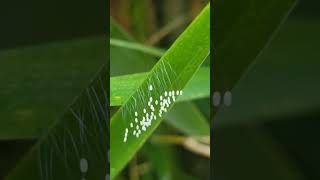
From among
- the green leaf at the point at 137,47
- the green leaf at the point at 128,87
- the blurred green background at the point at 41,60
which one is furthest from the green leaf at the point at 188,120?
the blurred green background at the point at 41,60

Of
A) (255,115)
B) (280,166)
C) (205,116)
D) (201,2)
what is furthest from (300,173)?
(201,2)

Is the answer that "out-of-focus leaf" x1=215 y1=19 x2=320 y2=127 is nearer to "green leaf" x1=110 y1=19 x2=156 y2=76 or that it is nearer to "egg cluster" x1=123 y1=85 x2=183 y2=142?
"egg cluster" x1=123 y1=85 x2=183 y2=142

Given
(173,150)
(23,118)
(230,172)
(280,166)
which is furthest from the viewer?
(280,166)

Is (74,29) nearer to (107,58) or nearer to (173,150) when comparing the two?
(107,58)

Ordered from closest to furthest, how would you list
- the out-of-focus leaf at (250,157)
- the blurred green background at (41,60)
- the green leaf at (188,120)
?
the blurred green background at (41,60) < the green leaf at (188,120) < the out-of-focus leaf at (250,157)

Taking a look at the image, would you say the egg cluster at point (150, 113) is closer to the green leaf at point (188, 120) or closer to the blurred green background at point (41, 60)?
the green leaf at point (188, 120)

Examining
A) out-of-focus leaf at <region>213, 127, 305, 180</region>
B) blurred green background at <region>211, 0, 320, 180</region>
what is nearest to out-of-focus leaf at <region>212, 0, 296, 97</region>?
blurred green background at <region>211, 0, 320, 180</region>

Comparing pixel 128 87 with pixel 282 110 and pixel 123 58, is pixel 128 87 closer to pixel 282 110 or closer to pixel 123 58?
pixel 123 58
